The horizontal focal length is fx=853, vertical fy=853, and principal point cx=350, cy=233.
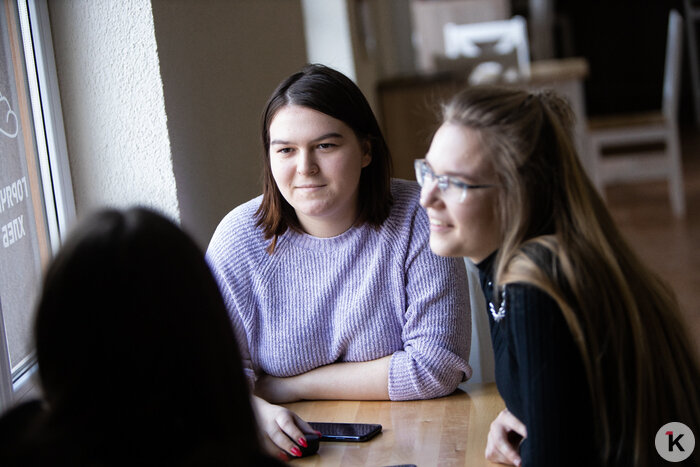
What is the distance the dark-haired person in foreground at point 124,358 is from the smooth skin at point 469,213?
0.55 metres

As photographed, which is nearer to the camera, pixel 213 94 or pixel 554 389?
pixel 554 389

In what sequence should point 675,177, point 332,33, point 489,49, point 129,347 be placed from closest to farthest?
point 129,347
point 332,33
point 675,177
point 489,49

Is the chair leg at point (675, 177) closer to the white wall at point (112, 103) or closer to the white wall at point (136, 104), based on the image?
the white wall at point (136, 104)

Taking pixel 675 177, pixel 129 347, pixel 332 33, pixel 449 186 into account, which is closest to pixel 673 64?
pixel 675 177

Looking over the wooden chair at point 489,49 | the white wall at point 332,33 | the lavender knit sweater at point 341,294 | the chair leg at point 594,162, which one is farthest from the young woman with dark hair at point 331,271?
the chair leg at point 594,162

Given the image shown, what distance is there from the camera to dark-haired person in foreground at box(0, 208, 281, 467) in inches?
29.0

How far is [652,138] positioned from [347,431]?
4.73m

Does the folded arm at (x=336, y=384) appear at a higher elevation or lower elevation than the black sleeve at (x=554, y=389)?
lower

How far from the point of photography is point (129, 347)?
74 centimetres

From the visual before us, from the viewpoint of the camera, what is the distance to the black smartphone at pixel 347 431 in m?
1.34

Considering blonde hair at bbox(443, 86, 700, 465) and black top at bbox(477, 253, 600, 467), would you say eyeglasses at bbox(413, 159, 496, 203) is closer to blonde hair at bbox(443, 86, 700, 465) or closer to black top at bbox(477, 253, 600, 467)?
blonde hair at bbox(443, 86, 700, 465)

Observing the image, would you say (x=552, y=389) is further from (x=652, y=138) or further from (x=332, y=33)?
(x=652, y=138)

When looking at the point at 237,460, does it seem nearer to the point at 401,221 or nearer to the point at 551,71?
the point at 401,221

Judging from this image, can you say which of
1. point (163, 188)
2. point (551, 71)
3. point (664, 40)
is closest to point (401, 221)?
point (163, 188)
